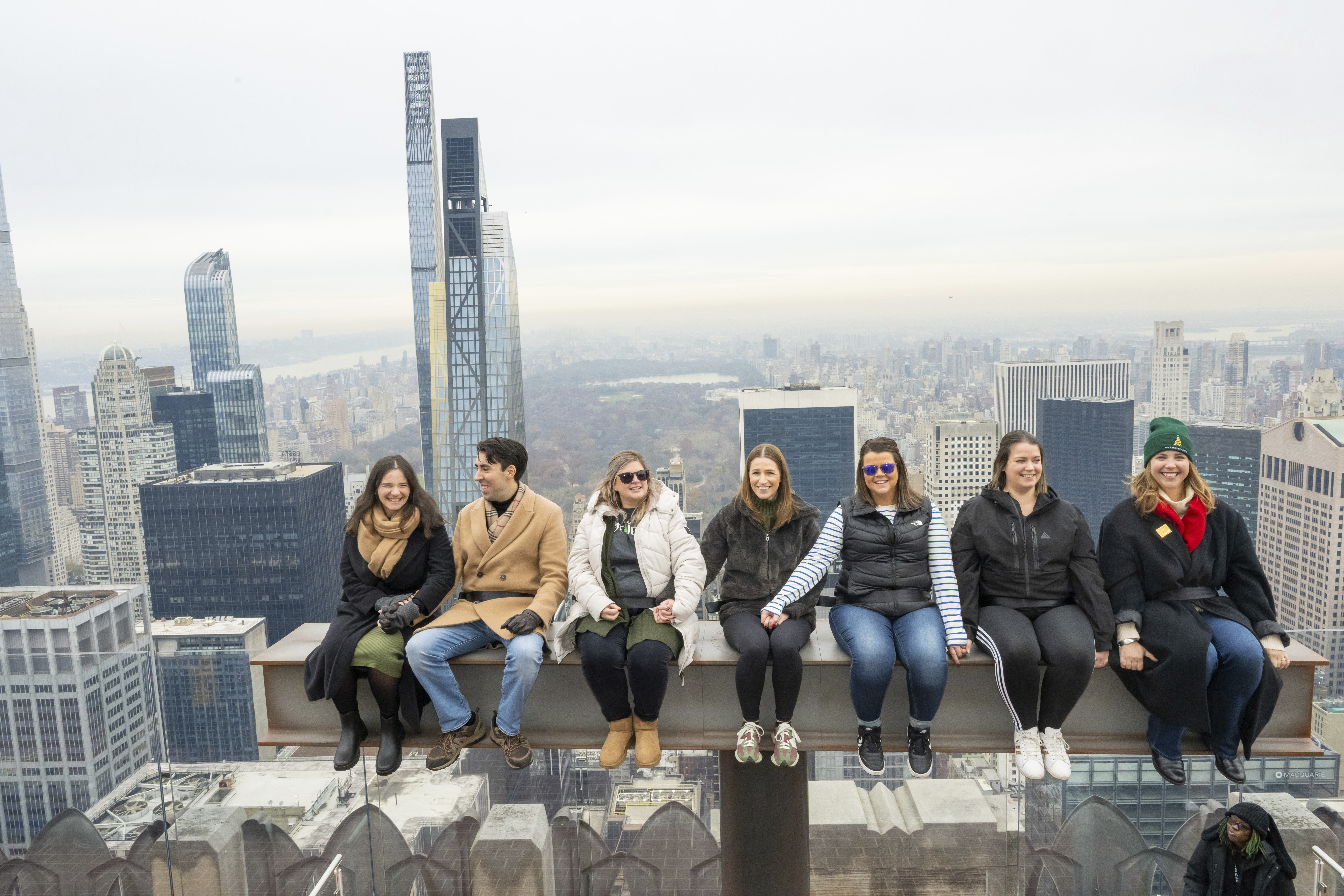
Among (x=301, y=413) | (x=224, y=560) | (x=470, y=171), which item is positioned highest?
(x=470, y=171)

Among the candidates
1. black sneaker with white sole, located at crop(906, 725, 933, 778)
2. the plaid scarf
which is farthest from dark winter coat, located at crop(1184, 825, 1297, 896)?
the plaid scarf

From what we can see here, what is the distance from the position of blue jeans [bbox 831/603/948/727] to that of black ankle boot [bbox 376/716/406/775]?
157 cm

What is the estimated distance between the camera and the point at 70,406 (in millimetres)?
36344

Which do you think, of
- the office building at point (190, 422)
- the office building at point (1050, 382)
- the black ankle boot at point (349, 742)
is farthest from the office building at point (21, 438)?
the black ankle boot at point (349, 742)

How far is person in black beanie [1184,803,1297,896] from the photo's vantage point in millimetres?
2393

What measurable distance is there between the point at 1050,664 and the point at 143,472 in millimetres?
42118

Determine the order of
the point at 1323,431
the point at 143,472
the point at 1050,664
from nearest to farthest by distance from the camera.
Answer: the point at 1050,664, the point at 1323,431, the point at 143,472

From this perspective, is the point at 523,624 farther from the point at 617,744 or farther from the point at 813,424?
the point at 813,424

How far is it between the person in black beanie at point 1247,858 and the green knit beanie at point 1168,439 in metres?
1.16

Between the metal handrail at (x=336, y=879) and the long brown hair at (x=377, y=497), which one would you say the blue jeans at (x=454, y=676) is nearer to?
the long brown hair at (x=377, y=497)

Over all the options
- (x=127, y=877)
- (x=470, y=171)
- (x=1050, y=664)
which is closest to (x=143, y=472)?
(x=470, y=171)

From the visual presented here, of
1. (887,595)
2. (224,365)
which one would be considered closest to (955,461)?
(887,595)

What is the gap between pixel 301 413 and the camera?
102 ft

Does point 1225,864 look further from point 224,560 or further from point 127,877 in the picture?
point 224,560
